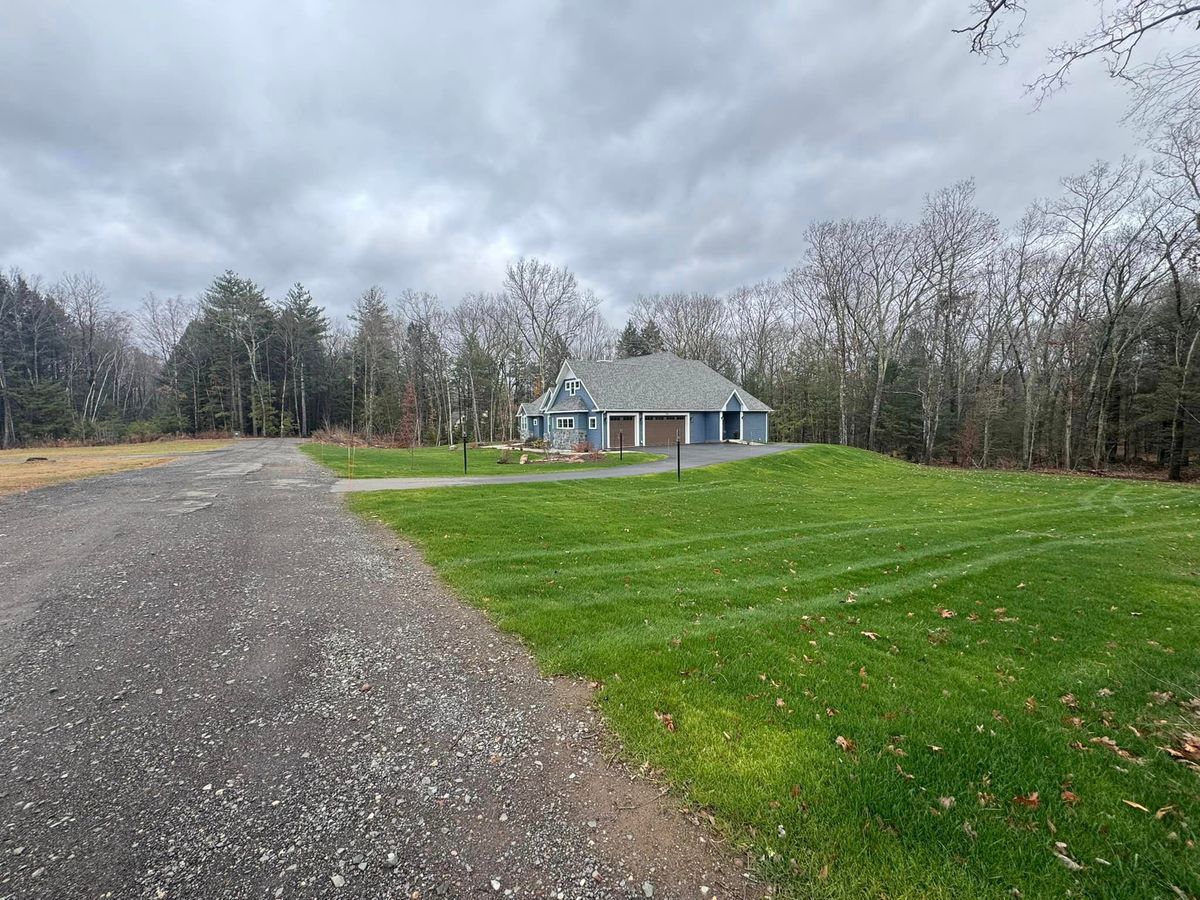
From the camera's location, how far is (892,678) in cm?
400

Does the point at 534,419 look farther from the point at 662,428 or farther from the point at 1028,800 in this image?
the point at 1028,800

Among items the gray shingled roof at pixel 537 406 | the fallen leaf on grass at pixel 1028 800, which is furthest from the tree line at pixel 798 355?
the fallen leaf on grass at pixel 1028 800

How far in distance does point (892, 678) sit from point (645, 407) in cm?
2914

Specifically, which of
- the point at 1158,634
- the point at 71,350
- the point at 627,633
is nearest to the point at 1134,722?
the point at 1158,634

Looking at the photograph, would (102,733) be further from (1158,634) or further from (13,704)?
(1158,634)

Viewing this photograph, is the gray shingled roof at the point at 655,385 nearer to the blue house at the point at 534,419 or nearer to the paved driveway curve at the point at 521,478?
the blue house at the point at 534,419

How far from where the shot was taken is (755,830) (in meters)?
2.44

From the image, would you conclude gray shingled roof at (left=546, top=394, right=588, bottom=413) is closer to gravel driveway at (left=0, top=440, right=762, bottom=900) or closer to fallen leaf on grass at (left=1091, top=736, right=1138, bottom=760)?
gravel driveway at (left=0, top=440, right=762, bottom=900)

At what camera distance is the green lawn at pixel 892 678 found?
237cm

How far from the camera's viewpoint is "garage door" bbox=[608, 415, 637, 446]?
32.5 meters

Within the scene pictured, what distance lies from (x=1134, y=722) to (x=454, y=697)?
4.90 m

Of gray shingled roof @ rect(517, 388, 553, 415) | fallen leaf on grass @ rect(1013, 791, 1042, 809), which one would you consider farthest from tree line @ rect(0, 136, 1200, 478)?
fallen leaf on grass @ rect(1013, 791, 1042, 809)

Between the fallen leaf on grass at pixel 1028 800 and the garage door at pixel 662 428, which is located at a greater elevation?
the garage door at pixel 662 428

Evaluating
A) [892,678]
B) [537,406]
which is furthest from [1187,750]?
[537,406]
